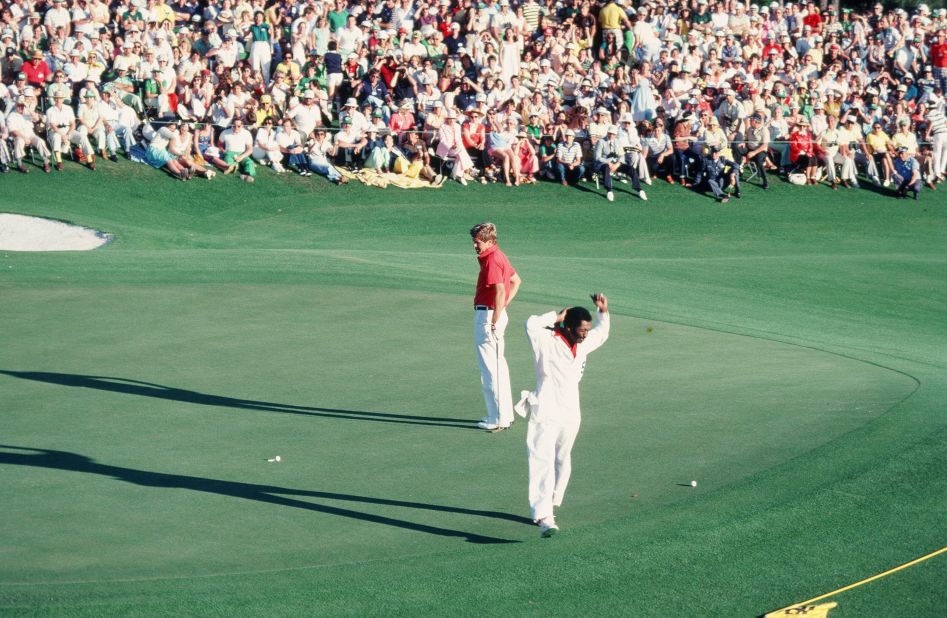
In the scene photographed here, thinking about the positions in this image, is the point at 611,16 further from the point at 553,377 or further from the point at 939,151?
the point at 553,377

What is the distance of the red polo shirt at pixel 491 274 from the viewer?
39.0 ft

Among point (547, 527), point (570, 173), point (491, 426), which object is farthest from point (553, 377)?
point (570, 173)

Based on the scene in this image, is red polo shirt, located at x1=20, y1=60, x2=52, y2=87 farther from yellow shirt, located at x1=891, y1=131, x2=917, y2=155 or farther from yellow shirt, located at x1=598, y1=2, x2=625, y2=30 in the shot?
yellow shirt, located at x1=891, y1=131, x2=917, y2=155

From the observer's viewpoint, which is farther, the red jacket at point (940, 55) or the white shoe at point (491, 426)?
the red jacket at point (940, 55)

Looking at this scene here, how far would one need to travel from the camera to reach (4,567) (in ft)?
28.1

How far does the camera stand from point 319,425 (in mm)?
12219

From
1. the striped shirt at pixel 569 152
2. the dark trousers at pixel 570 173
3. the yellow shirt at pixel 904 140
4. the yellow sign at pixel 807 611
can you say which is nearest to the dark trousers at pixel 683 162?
the dark trousers at pixel 570 173

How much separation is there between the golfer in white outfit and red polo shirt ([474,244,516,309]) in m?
2.45

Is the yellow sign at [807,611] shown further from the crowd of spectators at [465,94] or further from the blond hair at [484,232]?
the crowd of spectators at [465,94]

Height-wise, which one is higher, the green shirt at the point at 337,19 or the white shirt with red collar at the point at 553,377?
the green shirt at the point at 337,19

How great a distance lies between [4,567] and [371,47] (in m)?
24.0

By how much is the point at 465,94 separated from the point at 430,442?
63.8 ft

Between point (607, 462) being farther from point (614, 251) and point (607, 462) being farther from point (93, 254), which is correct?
point (614, 251)

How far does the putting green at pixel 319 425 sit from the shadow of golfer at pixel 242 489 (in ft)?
0.08
